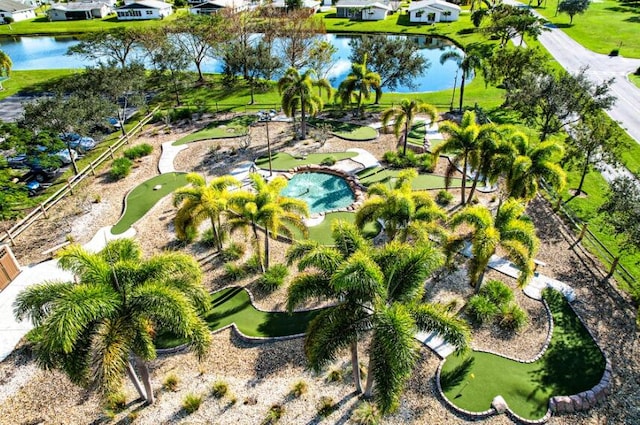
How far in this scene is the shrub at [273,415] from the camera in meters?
11.4

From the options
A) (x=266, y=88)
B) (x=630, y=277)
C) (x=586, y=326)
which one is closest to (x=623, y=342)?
(x=586, y=326)

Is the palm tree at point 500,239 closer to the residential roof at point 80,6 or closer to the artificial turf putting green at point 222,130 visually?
the artificial turf putting green at point 222,130

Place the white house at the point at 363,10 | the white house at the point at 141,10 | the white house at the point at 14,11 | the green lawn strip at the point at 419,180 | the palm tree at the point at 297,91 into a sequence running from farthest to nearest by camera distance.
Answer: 1. the white house at the point at 141,10
2. the white house at the point at 14,11
3. the white house at the point at 363,10
4. the palm tree at the point at 297,91
5. the green lawn strip at the point at 419,180

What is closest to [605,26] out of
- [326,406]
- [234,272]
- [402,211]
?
[402,211]

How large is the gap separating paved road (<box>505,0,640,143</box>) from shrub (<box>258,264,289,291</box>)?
2557 centimetres

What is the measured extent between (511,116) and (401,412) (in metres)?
28.2

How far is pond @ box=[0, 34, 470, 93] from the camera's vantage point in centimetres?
4341

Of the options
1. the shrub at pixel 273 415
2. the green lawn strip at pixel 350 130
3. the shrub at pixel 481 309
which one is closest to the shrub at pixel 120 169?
the green lawn strip at pixel 350 130

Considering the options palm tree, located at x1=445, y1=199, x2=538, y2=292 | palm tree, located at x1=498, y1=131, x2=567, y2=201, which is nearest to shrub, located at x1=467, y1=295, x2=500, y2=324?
palm tree, located at x1=445, y1=199, x2=538, y2=292

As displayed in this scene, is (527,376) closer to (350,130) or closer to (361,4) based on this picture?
(350,130)

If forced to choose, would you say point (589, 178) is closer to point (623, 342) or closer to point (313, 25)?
point (623, 342)

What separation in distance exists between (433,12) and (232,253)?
6466cm

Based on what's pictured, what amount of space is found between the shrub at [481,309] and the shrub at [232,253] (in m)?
9.89

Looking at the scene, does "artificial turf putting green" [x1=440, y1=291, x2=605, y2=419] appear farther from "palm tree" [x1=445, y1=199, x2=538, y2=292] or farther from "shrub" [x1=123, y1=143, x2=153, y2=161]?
"shrub" [x1=123, y1=143, x2=153, y2=161]
